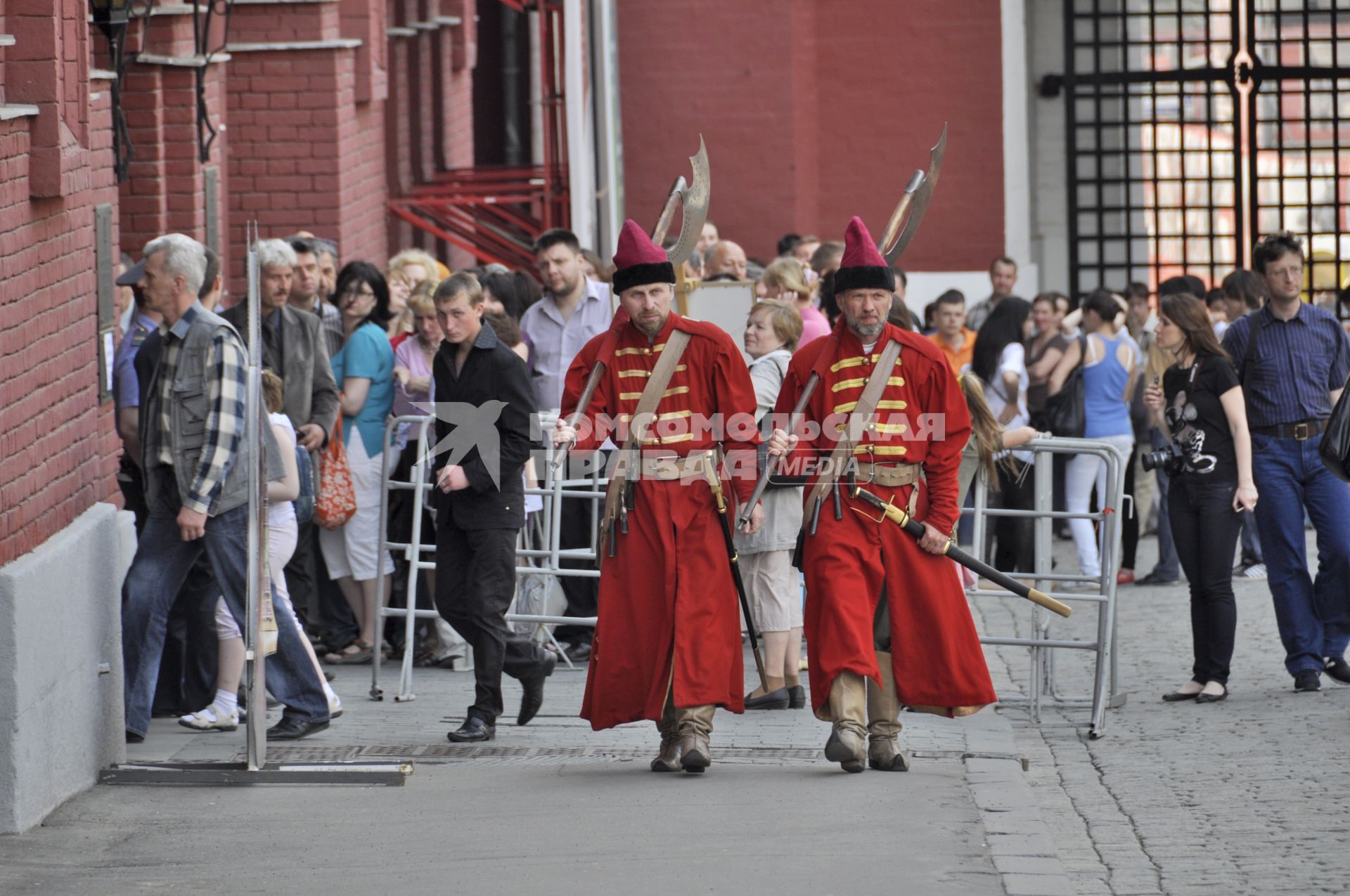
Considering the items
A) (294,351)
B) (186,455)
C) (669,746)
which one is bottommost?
(669,746)

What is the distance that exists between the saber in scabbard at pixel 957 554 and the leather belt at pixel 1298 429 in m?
2.24

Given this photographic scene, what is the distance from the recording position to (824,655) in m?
7.01

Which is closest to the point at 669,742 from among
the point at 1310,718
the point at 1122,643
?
the point at 1310,718

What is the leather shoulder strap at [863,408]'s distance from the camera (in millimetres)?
7113

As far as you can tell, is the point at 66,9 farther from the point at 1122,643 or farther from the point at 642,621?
the point at 1122,643

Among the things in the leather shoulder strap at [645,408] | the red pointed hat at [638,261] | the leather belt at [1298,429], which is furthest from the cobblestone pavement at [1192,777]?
the red pointed hat at [638,261]

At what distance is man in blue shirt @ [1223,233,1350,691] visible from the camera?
9.18 m

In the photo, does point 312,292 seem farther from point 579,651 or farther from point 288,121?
point 288,121

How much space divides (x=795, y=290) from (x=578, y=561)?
1731 millimetres

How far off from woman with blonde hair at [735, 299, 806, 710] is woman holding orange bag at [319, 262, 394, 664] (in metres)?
1.94

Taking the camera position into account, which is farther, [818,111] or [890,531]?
[818,111]

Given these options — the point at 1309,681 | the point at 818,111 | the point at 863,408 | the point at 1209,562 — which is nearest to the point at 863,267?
the point at 863,408

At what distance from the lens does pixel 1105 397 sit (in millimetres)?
12359

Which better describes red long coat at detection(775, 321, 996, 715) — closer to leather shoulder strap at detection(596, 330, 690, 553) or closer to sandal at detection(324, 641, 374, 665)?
leather shoulder strap at detection(596, 330, 690, 553)
